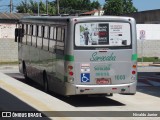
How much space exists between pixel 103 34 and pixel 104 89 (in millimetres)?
1733

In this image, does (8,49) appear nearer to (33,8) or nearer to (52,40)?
(52,40)

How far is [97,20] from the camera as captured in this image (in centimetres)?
1520

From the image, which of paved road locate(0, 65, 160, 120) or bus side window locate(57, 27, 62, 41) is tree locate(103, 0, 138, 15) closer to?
paved road locate(0, 65, 160, 120)

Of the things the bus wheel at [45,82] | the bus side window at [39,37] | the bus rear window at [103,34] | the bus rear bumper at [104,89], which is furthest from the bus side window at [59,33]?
the bus side window at [39,37]

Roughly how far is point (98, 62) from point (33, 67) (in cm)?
598

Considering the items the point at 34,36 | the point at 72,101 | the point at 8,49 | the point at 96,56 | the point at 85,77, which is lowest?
the point at 72,101

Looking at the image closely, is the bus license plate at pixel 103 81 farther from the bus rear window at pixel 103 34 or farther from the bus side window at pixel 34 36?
the bus side window at pixel 34 36

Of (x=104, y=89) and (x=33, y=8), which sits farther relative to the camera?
(x=33, y=8)

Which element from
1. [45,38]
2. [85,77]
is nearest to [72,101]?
[85,77]

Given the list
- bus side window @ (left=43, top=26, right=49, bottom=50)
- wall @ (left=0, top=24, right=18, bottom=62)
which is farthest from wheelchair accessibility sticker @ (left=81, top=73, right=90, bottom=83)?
wall @ (left=0, top=24, right=18, bottom=62)

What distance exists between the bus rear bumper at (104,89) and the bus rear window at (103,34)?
1294mm

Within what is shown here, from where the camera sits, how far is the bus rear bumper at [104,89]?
1486 centimetres

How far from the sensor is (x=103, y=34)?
601 inches

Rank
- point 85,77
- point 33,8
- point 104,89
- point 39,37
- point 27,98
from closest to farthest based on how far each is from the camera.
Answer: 1. point 27,98
2. point 85,77
3. point 104,89
4. point 39,37
5. point 33,8
